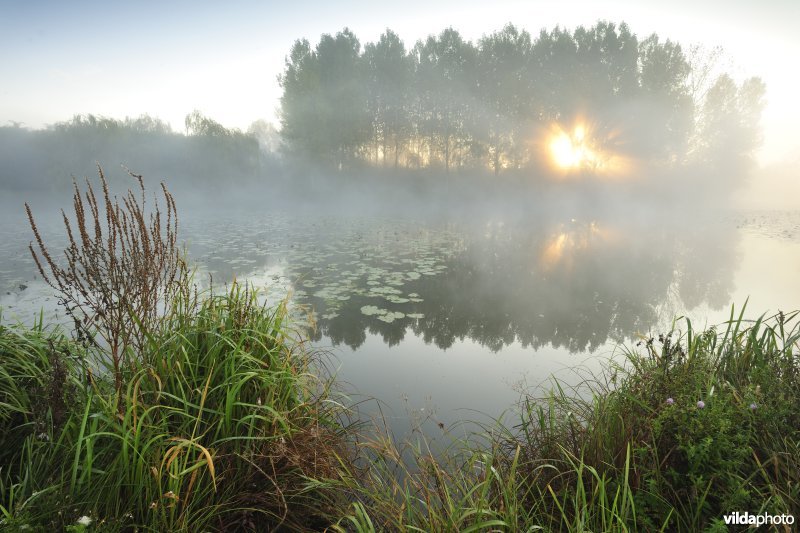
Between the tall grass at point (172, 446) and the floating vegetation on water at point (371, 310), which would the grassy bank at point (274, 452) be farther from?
the floating vegetation on water at point (371, 310)

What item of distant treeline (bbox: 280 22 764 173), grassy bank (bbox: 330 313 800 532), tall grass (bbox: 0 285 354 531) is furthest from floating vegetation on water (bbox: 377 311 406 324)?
distant treeline (bbox: 280 22 764 173)

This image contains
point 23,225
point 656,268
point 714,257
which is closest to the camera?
point 656,268

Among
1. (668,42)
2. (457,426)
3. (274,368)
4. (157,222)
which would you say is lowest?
(457,426)

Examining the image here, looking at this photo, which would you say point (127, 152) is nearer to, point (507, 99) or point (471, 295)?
point (507, 99)

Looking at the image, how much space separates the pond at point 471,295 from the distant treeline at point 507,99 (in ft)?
60.5

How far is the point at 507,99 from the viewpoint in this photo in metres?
31.4

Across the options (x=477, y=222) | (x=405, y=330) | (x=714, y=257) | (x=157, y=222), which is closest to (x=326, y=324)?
(x=405, y=330)

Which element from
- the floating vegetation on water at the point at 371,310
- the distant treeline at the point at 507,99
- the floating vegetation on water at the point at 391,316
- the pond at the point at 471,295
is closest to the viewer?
the pond at the point at 471,295

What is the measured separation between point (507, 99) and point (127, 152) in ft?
119

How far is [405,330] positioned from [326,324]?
1.39 m

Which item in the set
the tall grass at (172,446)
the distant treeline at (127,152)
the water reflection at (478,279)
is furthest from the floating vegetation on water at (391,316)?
the distant treeline at (127,152)

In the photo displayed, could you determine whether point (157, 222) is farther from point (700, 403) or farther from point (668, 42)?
point (668, 42)

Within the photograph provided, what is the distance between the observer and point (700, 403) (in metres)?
2.10

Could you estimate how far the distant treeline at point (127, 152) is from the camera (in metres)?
30.5
